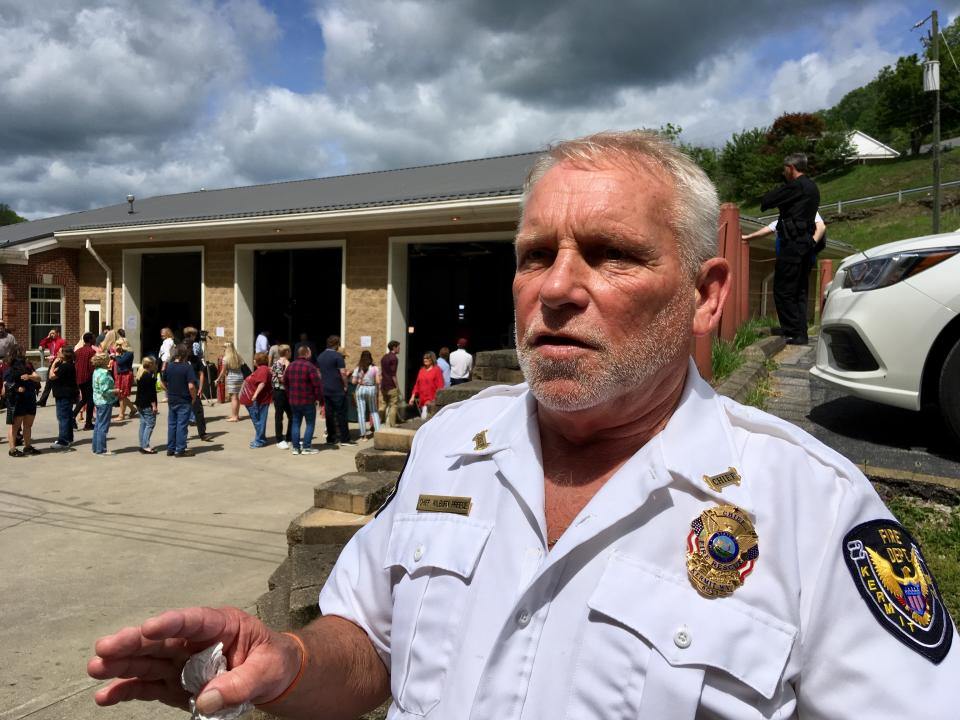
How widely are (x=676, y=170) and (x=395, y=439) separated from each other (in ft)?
15.9

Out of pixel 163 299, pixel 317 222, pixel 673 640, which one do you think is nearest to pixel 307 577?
pixel 673 640

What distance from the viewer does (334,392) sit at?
12086 millimetres

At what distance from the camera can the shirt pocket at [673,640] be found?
1.19 metres

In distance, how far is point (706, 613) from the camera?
1.24 meters

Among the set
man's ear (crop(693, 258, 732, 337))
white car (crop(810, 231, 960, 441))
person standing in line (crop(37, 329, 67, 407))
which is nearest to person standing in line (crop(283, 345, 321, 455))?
person standing in line (crop(37, 329, 67, 407))

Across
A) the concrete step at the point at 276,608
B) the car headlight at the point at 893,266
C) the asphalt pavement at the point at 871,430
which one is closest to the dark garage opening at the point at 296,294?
the asphalt pavement at the point at 871,430

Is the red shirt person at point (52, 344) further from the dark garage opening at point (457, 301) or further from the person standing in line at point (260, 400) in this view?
the dark garage opening at point (457, 301)

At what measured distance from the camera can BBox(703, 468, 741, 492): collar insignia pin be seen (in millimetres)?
1340

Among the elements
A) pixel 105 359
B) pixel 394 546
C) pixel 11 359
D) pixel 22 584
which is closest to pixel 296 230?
pixel 105 359

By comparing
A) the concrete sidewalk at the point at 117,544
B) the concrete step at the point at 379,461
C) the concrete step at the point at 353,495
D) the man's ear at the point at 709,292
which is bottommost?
the concrete sidewalk at the point at 117,544

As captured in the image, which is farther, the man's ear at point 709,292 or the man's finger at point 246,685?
the man's ear at point 709,292

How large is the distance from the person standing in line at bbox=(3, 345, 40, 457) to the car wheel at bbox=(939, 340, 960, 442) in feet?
38.5

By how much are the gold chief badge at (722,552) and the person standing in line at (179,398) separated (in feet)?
36.0

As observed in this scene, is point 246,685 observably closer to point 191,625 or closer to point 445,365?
point 191,625
